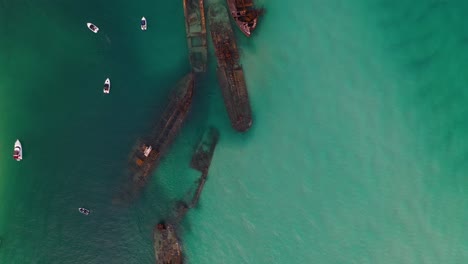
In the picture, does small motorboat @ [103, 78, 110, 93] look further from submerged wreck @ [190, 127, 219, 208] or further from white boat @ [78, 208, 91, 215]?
white boat @ [78, 208, 91, 215]

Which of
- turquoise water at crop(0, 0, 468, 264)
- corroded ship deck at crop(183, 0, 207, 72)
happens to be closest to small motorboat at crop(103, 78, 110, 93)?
turquoise water at crop(0, 0, 468, 264)

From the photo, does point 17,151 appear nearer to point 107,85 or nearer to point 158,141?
point 107,85

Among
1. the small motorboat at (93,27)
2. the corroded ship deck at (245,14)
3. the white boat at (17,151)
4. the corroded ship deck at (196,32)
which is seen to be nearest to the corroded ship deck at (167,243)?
the white boat at (17,151)

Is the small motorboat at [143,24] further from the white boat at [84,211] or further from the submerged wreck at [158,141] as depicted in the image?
the white boat at [84,211]

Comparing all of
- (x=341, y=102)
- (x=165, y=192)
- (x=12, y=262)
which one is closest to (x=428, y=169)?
(x=341, y=102)

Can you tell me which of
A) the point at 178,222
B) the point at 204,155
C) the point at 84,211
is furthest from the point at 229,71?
the point at 84,211

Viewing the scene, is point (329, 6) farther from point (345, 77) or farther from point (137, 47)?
point (137, 47)

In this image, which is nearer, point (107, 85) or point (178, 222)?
point (107, 85)
